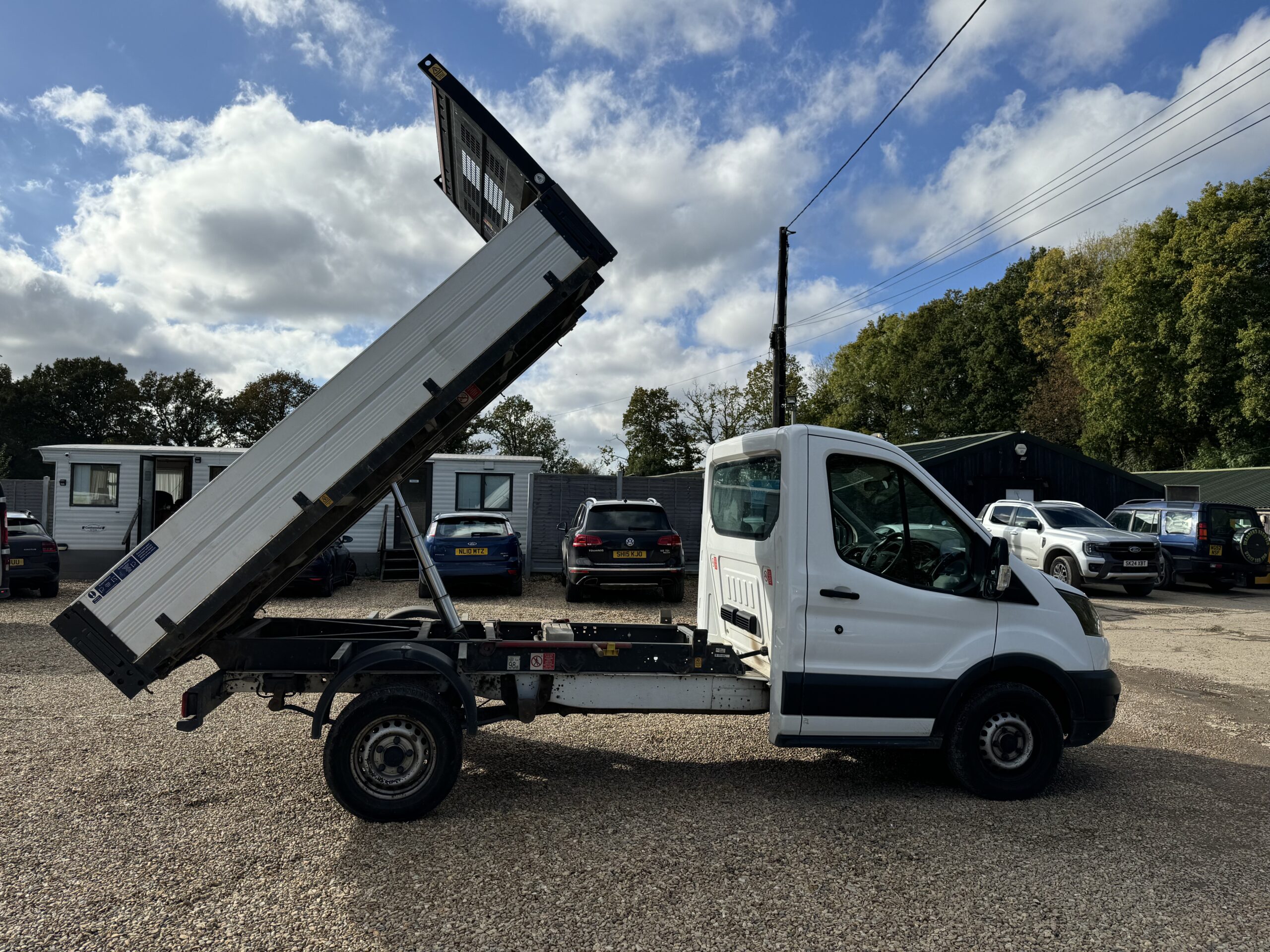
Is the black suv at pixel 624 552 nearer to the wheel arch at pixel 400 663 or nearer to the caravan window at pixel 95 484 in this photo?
the wheel arch at pixel 400 663

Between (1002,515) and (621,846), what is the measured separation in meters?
16.9

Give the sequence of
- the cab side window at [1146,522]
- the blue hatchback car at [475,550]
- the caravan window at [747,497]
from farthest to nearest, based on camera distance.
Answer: the cab side window at [1146,522] < the blue hatchback car at [475,550] < the caravan window at [747,497]

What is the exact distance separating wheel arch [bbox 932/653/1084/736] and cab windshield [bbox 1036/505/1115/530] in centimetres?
1360

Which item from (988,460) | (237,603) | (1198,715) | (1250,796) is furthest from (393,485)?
(988,460)

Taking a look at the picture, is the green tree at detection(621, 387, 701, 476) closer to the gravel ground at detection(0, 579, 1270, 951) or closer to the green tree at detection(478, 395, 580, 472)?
the green tree at detection(478, 395, 580, 472)

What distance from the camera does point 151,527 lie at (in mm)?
18000

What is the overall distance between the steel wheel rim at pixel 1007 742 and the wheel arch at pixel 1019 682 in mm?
198

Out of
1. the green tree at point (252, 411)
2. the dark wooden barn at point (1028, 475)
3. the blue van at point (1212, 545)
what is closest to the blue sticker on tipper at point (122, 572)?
the blue van at point (1212, 545)

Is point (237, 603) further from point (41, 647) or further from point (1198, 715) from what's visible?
point (1198, 715)

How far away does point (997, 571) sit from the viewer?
15.6ft

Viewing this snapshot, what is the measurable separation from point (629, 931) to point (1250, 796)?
415cm

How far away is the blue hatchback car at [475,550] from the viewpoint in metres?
13.8

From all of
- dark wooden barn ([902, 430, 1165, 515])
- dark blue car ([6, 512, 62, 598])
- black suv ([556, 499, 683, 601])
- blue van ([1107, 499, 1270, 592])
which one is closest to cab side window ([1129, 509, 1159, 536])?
blue van ([1107, 499, 1270, 592])

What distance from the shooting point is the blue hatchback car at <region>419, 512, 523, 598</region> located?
45.2 ft
